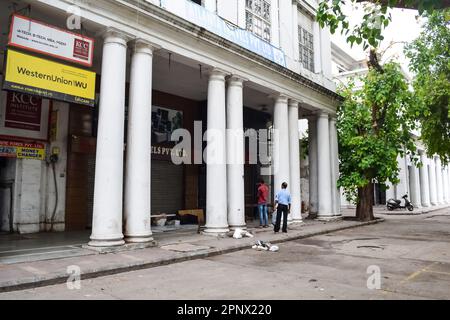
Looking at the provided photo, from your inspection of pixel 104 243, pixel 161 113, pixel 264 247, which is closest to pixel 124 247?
pixel 104 243

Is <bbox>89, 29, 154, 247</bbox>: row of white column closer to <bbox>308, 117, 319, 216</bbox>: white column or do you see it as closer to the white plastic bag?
the white plastic bag

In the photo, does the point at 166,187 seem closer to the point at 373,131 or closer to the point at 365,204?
the point at 365,204

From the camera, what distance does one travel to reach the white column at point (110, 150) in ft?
27.8

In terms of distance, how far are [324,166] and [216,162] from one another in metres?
7.53

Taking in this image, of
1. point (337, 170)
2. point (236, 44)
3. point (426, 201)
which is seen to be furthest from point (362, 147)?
point (426, 201)

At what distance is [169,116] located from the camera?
51.5 feet

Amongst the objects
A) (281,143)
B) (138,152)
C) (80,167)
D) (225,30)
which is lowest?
(80,167)

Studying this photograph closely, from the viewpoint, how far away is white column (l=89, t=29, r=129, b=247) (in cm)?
848

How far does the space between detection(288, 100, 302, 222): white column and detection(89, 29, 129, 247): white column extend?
8116 millimetres

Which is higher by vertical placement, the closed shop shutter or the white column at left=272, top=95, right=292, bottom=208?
the white column at left=272, top=95, right=292, bottom=208

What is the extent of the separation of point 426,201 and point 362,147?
2346 cm

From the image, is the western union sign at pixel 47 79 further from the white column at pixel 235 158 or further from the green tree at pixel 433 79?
the green tree at pixel 433 79

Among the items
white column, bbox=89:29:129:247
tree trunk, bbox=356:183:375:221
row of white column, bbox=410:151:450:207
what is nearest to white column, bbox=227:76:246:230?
white column, bbox=89:29:129:247

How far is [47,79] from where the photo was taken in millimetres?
8023
